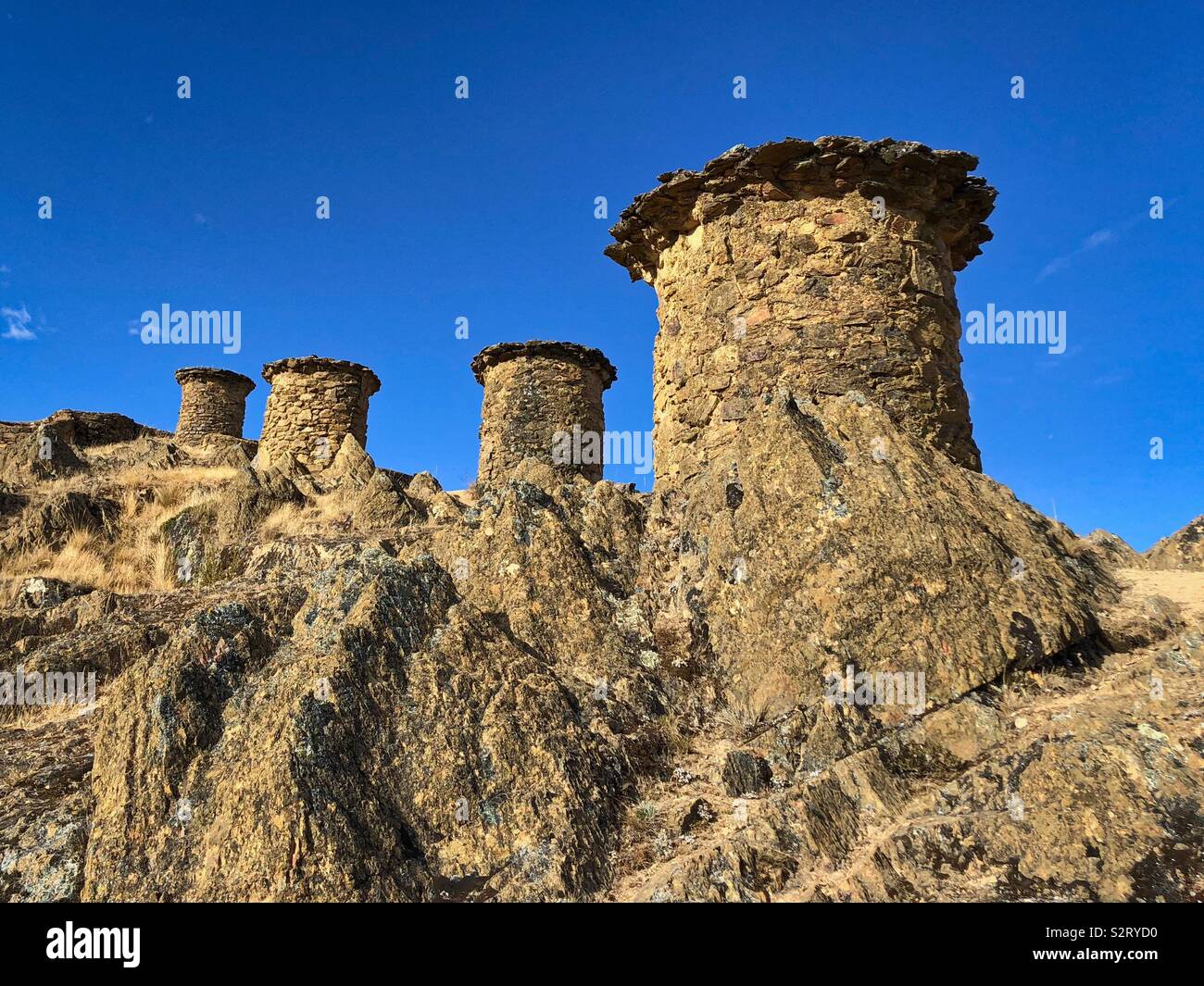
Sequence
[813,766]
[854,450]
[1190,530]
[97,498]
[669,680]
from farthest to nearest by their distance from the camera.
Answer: [97,498]
[1190,530]
[854,450]
[669,680]
[813,766]

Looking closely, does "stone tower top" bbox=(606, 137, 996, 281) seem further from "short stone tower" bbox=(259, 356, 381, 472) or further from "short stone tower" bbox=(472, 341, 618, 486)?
"short stone tower" bbox=(259, 356, 381, 472)

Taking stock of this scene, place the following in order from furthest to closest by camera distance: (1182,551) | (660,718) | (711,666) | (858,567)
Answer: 1. (1182,551)
2. (711,666)
3. (858,567)
4. (660,718)

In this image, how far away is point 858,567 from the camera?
18.2 feet

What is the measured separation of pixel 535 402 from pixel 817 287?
1036 cm

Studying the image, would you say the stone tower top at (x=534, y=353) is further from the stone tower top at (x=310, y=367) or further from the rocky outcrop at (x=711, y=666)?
the rocky outcrop at (x=711, y=666)

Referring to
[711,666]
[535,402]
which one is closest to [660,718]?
[711,666]

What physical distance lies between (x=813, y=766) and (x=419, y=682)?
256cm

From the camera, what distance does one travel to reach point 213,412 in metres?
25.5

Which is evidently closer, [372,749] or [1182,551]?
[372,749]

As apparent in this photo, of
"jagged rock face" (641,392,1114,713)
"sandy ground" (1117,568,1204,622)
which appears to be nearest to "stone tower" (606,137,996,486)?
"jagged rock face" (641,392,1114,713)

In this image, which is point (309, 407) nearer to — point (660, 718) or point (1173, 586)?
point (660, 718)

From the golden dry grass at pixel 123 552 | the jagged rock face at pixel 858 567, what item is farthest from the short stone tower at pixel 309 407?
the jagged rock face at pixel 858 567
